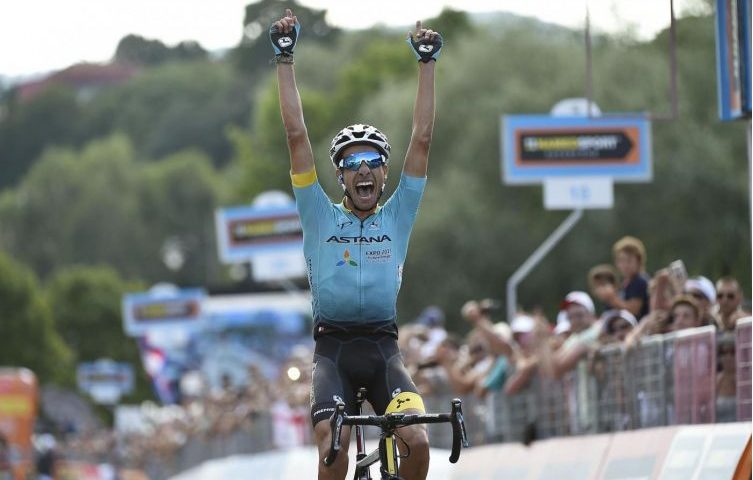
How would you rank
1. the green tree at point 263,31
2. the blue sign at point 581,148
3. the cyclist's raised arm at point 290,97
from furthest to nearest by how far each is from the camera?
1. the green tree at point 263,31
2. the blue sign at point 581,148
3. the cyclist's raised arm at point 290,97

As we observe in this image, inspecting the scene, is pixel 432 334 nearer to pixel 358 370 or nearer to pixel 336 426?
pixel 358 370

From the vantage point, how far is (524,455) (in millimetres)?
16547

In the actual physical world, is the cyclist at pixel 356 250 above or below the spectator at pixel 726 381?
above

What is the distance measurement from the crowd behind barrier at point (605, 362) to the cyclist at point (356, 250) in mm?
305

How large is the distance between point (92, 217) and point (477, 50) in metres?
74.0

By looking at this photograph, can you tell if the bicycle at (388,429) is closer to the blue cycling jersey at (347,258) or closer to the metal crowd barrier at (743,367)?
the blue cycling jersey at (347,258)

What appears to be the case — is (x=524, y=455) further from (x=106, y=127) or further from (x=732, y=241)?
(x=106, y=127)

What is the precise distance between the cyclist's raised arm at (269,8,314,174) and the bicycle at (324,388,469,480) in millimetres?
1390

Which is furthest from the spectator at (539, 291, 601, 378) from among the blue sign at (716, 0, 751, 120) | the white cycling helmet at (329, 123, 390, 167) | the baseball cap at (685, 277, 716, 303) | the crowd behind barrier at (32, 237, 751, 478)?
the white cycling helmet at (329, 123, 390, 167)

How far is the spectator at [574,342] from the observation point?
16.0 metres

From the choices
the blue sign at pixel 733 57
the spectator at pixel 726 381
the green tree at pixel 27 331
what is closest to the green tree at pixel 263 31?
the green tree at pixel 27 331

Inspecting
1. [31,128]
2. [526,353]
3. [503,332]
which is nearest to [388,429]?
[526,353]

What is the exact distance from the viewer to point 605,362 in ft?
50.6

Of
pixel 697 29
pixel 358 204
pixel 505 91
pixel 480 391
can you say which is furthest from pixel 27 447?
pixel 358 204
